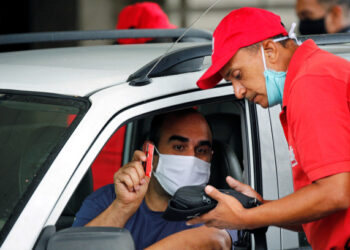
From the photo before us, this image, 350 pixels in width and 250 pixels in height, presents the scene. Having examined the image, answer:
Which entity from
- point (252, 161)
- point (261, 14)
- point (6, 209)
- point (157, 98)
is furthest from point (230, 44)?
point (6, 209)

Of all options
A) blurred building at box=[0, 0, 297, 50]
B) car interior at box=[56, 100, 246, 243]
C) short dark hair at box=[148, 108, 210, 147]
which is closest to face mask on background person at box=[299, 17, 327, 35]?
car interior at box=[56, 100, 246, 243]

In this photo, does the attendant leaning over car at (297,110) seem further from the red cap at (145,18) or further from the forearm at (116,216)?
the red cap at (145,18)

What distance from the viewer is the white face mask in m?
2.76

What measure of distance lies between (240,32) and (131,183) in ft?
2.10

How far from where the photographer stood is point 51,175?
1.95 meters

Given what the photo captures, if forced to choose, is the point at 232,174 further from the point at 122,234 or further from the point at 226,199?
the point at 122,234

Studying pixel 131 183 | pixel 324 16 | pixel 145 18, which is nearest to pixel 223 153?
pixel 131 183

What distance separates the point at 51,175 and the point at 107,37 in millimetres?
1637

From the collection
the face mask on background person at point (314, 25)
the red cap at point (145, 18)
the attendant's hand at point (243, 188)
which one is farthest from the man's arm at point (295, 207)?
the red cap at point (145, 18)

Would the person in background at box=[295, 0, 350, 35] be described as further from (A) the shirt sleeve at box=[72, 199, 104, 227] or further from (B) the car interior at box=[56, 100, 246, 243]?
(A) the shirt sleeve at box=[72, 199, 104, 227]

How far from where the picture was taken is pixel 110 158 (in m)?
4.01

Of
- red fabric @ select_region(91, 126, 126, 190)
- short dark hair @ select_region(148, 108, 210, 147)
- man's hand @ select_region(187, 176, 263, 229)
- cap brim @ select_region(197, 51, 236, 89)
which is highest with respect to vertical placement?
cap brim @ select_region(197, 51, 236, 89)

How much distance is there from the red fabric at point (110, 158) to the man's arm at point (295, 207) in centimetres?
176

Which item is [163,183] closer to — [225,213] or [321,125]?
[225,213]
